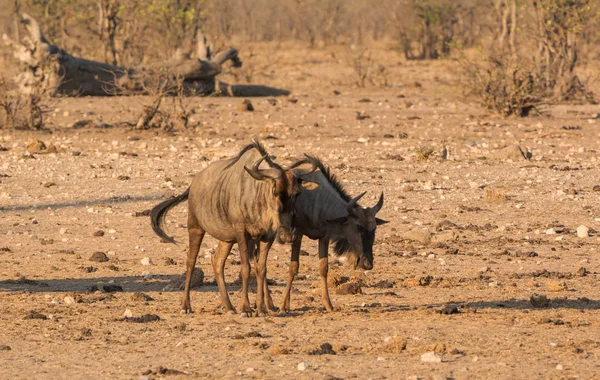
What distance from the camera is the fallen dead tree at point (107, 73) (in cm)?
2339

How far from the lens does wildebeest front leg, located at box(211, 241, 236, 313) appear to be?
29.8 ft

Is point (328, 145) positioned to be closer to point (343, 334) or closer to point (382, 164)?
point (382, 164)

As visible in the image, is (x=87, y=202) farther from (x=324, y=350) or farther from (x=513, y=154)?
(x=324, y=350)

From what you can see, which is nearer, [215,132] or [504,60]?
[215,132]

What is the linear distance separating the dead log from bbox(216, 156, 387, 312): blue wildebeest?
12.7 m

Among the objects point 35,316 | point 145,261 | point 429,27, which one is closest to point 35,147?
point 145,261

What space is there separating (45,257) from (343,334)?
464 centimetres

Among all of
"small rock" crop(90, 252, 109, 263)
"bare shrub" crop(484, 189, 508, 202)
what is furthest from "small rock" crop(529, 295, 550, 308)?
"bare shrub" crop(484, 189, 508, 202)

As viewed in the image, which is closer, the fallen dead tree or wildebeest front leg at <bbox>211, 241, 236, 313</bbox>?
wildebeest front leg at <bbox>211, 241, 236, 313</bbox>

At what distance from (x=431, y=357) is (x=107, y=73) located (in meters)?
20.8

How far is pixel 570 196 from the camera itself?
49.4 ft

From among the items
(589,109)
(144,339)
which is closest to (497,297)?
(144,339)

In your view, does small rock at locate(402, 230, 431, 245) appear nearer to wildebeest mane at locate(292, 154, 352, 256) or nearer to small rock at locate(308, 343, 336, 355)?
wildebeest mane at locate(292, 154, 352, 256)

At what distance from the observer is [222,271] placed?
9.25m
